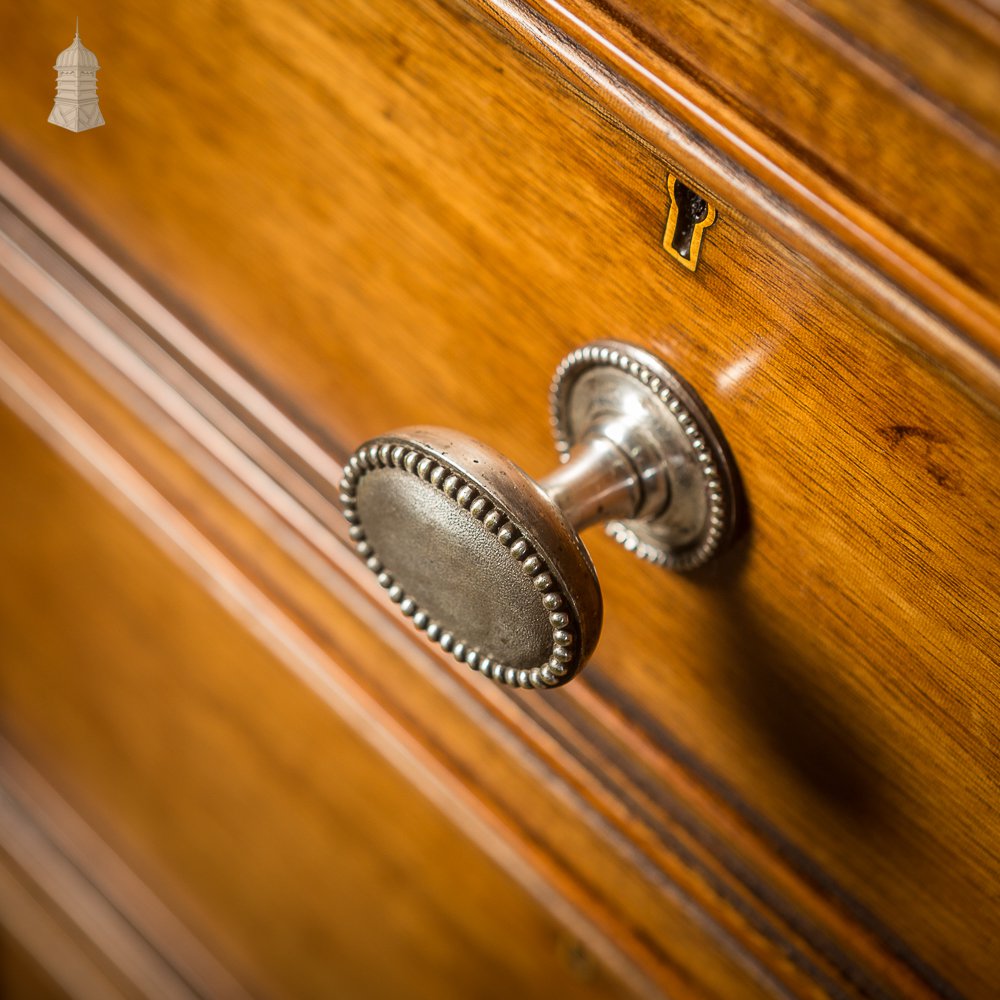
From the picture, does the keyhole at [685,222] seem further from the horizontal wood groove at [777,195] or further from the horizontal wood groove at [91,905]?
the horizontal wood groove at [91,905]

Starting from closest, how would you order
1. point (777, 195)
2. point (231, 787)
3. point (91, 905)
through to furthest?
point (777, 195) < point (231, 787) < point (91, 905)

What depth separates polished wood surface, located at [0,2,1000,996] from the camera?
28 centimetres

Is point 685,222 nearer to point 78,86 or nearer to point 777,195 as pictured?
point 777,195

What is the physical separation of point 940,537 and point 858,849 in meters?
0.13

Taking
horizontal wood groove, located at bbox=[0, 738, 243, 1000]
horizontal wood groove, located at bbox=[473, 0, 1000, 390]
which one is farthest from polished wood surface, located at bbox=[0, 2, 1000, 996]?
horizontal wood groove, located at bbox=[0, 738, 243, 1000]

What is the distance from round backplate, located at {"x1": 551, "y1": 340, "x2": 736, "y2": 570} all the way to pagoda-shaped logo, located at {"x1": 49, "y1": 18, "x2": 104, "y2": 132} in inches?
8.9

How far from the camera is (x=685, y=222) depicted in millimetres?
329

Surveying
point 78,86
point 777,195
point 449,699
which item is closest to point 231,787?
point 449,699

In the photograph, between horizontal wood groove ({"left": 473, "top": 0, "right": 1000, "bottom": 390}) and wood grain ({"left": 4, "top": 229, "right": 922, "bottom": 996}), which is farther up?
horizontal wood groove ({"left": 473, "top": 0, "right": 1000, "bottom": 390})

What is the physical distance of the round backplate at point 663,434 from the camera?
0.36 meters

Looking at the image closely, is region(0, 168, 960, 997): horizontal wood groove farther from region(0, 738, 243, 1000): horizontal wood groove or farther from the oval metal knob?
region(0, 738, 243, 1000): horizontal wood groove

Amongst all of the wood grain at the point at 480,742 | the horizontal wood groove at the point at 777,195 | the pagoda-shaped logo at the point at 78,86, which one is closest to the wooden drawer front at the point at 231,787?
the wood grain at the point at 480,742

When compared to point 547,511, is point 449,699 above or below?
below

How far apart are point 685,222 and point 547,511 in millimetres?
79
